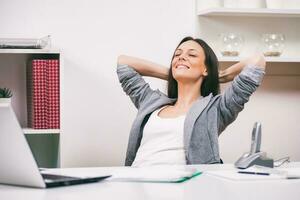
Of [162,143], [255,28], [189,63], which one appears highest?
[255,28]

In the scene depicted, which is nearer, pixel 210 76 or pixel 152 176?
pixel 152 176

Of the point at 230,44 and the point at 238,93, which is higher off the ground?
the point at 230,44

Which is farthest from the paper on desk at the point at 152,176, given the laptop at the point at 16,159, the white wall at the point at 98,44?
the white wall at the point at 98,44

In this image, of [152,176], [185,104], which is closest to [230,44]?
[185,104]

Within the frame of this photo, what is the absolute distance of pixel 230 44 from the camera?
10.0 ft

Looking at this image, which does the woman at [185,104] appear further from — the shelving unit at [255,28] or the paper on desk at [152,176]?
the paper on desk at [152,176]

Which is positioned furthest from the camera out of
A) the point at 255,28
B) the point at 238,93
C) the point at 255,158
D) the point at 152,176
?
the point at 255,28

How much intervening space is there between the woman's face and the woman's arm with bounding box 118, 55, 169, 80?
0.17 m

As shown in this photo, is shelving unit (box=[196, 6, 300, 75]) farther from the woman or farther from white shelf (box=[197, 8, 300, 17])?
the woman

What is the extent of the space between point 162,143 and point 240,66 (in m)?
0.58

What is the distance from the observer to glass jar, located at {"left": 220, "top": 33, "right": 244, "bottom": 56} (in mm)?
3046

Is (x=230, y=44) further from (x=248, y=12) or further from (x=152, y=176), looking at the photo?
(x=152, y=176)

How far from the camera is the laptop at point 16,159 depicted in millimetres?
1171

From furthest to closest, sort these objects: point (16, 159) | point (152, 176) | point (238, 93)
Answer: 1. point (238, 93)
2. point (152, 176)
3. point (16, 159)
